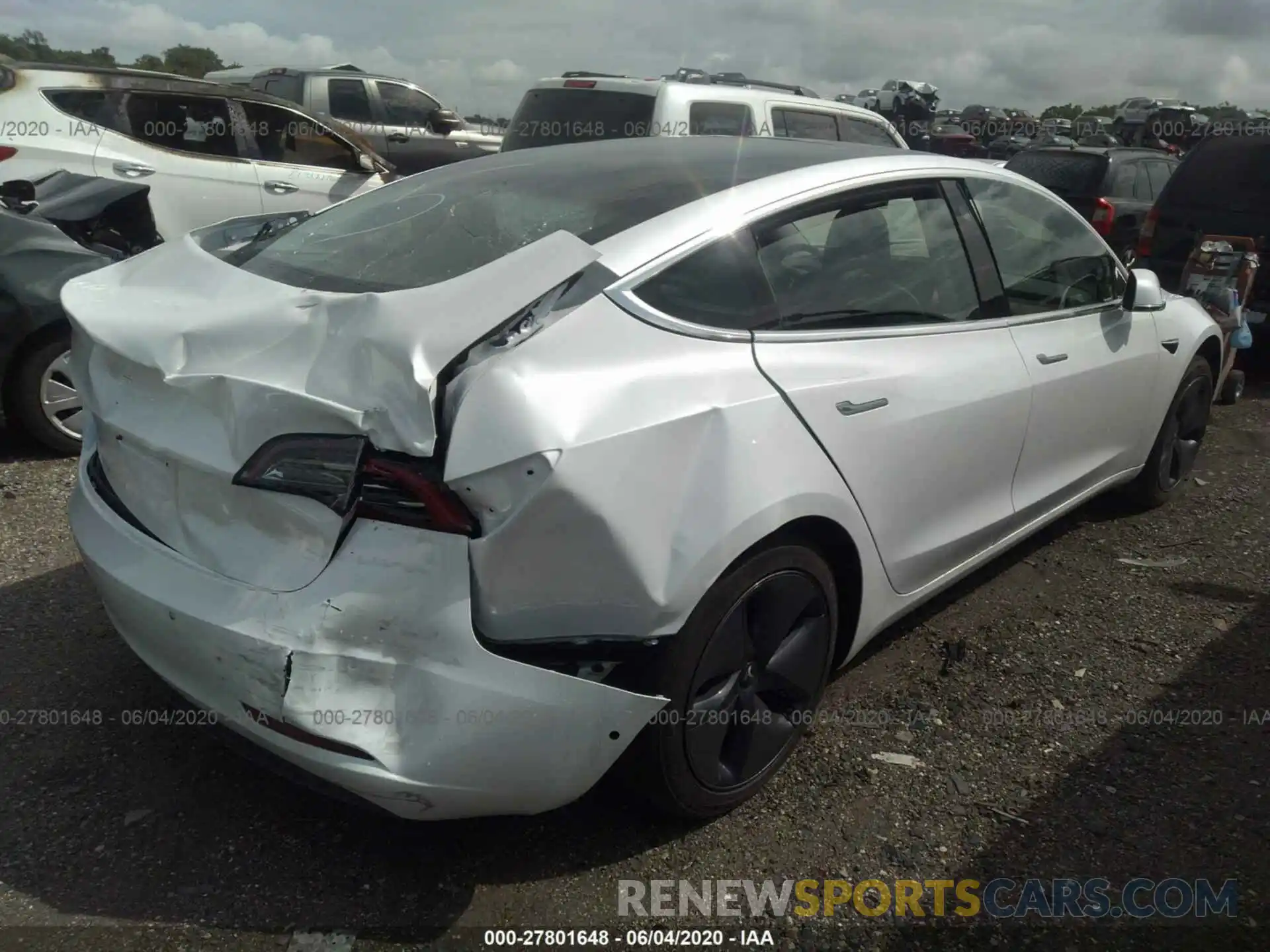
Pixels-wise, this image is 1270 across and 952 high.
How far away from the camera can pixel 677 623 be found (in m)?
2.11

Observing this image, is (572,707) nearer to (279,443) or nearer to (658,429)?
(658,429)

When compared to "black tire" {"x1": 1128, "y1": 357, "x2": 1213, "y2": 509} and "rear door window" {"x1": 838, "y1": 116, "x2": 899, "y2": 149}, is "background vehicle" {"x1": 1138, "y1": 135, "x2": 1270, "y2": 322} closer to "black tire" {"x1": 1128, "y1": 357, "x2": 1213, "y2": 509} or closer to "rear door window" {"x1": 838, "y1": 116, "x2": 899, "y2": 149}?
"rear door window" {"x1": 838, "y1": 116, "x2": 899, "y2": 149}

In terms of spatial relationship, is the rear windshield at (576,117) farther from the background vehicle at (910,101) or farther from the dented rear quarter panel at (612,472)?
the background vehicle at (910,101)

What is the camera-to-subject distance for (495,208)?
107 inches

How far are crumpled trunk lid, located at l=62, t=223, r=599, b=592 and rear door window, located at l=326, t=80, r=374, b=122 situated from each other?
11581mm

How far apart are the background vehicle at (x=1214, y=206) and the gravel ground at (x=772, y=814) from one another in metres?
4.66

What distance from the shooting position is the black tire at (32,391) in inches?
175

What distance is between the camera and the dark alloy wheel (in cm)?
229

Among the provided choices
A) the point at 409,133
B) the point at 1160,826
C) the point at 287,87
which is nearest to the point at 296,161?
the point at 287,87

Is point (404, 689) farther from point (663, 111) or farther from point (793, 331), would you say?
point (663, 111)

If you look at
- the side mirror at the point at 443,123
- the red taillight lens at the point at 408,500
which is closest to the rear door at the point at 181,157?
the side mirror at the point at 443,123

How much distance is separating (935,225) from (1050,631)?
1526mm

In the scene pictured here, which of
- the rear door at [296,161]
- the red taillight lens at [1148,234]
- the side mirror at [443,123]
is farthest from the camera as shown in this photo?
the side mirror at [443,123]

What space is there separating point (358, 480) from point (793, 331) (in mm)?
1143
